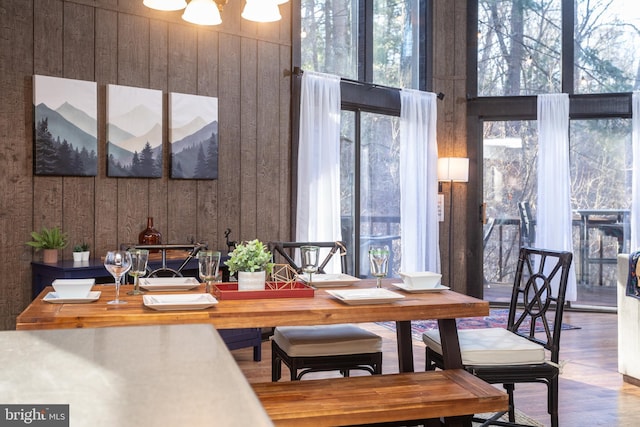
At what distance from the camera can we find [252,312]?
89.6 inches

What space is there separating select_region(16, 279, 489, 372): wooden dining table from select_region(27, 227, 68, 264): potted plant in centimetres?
135

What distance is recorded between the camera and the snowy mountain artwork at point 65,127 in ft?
13.7

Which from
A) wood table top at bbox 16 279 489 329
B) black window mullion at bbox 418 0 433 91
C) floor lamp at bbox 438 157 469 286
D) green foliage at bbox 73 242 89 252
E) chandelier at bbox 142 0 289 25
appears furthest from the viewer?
black window mullion at bbox 418 0 433 91

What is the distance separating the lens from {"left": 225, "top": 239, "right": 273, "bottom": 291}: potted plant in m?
2.67

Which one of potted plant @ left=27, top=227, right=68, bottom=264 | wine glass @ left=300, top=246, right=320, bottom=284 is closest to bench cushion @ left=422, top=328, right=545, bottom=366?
wine glass @ left=300, top=246, right=320, bottom=284

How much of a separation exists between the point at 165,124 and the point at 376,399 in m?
3.18

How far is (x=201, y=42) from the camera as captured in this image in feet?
16.3

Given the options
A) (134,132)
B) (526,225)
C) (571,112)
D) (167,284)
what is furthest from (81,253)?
(571,112)

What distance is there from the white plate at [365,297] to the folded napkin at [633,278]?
6.38 ft

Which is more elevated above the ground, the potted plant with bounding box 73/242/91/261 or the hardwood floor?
the potted plant with bounding box 73/242/91/261

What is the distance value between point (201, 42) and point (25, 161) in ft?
5.30

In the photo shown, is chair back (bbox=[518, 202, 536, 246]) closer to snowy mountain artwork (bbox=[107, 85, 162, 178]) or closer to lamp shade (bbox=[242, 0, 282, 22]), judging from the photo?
snowy mountain artwork (bbox=[107, 85, 162, 178])

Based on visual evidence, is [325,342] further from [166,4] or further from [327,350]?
[166,4]

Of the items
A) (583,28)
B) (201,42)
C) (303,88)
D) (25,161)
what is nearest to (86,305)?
(25,161)
